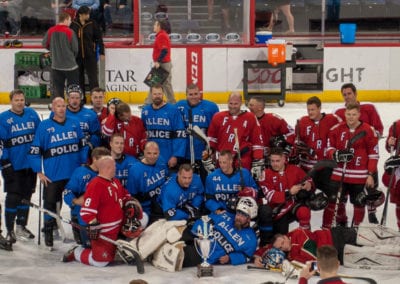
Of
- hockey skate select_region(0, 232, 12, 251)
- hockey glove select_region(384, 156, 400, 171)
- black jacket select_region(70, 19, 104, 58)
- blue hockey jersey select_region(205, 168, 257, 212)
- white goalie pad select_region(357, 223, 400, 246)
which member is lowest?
hockey skate select_region(0, 232, 12, 251)

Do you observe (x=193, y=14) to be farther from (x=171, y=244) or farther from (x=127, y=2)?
(x=171, y=244)

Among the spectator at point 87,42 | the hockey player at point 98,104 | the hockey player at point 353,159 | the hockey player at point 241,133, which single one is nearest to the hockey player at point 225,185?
the hockey player at point 241,133

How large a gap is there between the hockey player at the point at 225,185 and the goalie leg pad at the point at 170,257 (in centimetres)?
54

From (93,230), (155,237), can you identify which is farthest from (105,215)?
(155,237)

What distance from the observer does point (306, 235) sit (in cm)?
834

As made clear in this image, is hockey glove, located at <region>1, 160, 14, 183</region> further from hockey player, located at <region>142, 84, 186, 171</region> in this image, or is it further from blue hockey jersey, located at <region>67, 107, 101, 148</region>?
hockey player, located at <region>142, 84, 186, 171</region>

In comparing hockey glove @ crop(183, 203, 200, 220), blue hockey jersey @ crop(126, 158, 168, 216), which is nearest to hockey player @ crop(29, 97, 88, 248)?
blue hockey jersey @ crop(126, 158, 168, 216)

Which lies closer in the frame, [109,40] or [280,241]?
[280,241]

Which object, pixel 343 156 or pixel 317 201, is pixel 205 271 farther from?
pixel 343 156

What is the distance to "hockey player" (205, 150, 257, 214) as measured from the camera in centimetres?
866

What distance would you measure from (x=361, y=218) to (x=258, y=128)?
1191 millimetres

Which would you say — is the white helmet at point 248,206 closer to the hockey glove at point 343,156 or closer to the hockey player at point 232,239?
the hockey player at point 232,239

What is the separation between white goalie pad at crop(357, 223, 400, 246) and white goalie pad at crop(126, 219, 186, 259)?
1435mm

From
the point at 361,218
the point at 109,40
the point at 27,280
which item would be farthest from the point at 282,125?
the point at 109,40
